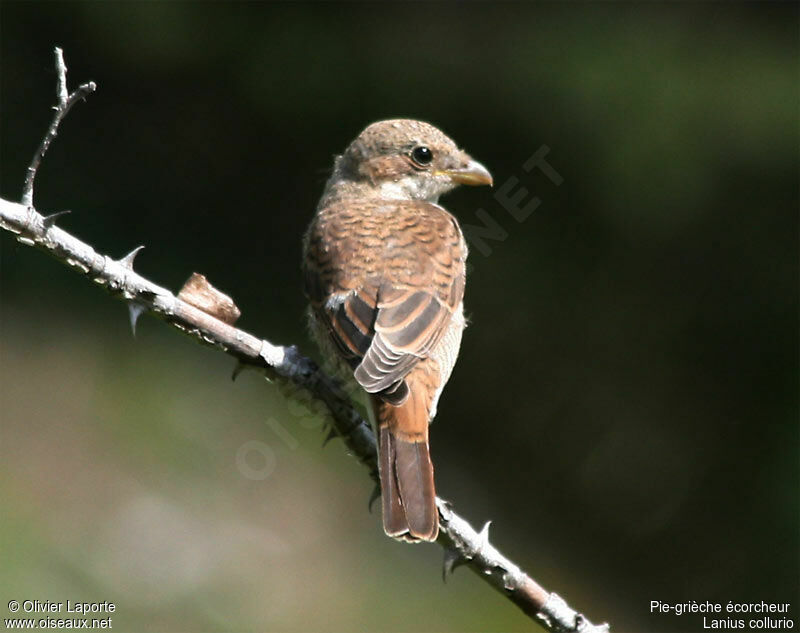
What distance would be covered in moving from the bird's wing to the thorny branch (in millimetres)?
349

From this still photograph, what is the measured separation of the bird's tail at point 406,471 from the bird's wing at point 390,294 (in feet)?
0.17

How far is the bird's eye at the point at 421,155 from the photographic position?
4.40m

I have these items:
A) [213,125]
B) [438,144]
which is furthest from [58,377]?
[438,144]

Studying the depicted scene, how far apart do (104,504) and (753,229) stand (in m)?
4.13

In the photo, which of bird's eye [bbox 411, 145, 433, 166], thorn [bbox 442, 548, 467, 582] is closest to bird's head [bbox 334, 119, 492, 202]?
bird's eye [bbox 411, 145, 433, 166]

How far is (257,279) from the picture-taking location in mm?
6879

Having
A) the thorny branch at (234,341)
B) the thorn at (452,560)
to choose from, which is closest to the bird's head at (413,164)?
the thorny branch at (234,341)

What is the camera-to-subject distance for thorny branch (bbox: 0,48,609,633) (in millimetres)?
2609

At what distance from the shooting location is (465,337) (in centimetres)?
666

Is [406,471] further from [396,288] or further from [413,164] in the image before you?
[413,164]

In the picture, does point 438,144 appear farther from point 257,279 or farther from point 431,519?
point 257,279

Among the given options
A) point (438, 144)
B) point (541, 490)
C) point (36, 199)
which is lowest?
point (36, 199)

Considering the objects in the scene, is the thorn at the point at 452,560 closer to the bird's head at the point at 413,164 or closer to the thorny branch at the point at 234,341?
the thorny branch at the point at 234,341

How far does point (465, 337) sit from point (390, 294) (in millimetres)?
2991
